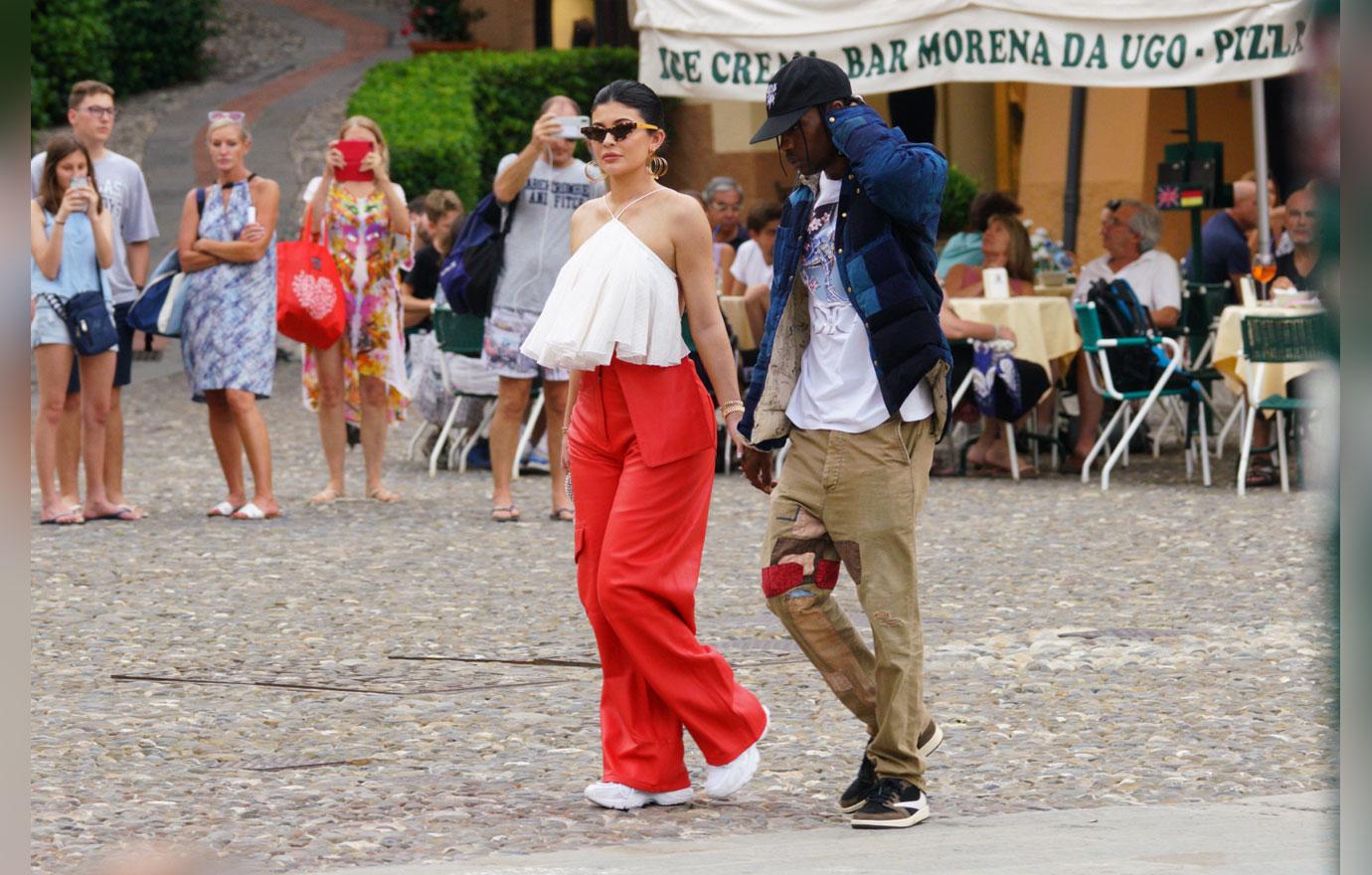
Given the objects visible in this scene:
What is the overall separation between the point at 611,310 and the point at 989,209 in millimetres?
8207

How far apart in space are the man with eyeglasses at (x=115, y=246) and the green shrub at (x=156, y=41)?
685 inches

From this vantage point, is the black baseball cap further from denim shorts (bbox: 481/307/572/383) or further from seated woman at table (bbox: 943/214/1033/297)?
seated woman at table (bbox: 943/214/1033/297)

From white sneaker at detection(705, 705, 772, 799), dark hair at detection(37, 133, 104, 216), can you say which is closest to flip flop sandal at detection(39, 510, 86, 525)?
dark hair at detection(37, 133, 104, 216)

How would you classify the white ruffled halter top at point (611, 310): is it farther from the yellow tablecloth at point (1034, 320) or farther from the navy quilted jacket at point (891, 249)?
the yellow tablecloth at point (1034, 320)

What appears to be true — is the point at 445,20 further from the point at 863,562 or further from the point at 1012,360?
the point at 863,562

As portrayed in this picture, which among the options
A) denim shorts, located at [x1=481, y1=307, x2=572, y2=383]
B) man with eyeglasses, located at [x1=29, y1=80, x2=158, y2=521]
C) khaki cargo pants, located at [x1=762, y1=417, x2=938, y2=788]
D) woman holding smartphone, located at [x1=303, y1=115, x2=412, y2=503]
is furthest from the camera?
woman holding smartphone, located at [x1=303, y1=115, x2=412, y2=503]

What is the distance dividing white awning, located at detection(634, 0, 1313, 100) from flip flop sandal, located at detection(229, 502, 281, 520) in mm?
3651

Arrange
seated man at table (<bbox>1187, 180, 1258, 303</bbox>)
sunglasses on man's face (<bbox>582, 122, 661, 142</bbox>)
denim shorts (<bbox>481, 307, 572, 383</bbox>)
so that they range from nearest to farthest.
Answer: sunglasses on man's face (<bbox>582, 122, 661, 142</bbox>) < denim shorts (<bbox>481, 307, 572, 383</bbox>) < seated man at table (<bbox>1187, 180, 1258, 303</bbox>)

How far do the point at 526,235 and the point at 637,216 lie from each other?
4.68 meters

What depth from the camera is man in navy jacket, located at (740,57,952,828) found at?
4.41 metres

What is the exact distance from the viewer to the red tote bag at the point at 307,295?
10.2 metres

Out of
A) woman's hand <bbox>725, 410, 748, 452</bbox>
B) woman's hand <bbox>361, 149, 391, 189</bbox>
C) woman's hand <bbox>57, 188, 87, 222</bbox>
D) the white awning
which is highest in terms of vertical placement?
the white awning

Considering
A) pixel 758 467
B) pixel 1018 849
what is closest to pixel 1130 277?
pixel 758 467

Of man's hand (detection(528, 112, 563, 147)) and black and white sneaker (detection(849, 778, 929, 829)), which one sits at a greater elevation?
man's hand (detection(528, 112, 563, 147))
